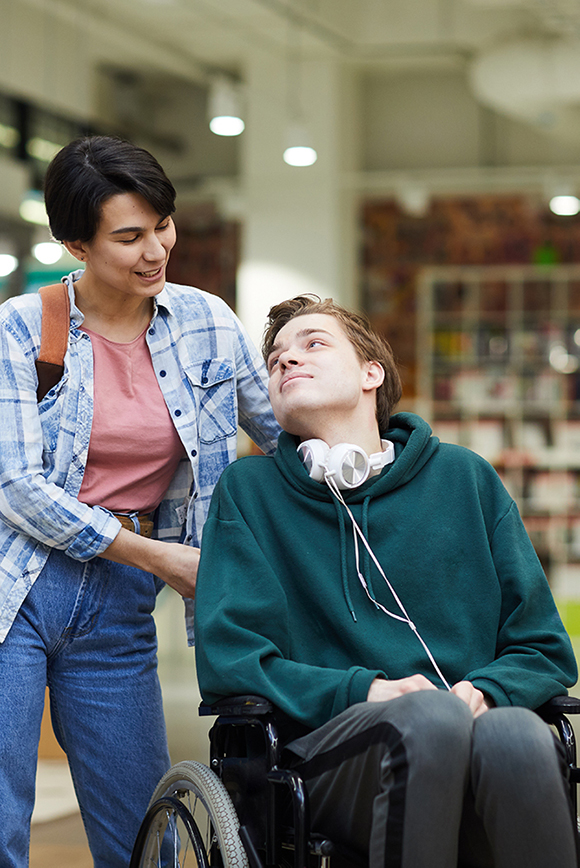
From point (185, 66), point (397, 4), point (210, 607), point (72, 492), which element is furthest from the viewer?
point (185, 66)

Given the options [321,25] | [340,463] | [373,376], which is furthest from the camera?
[321,25]

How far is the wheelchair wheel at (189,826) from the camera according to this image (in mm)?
1448

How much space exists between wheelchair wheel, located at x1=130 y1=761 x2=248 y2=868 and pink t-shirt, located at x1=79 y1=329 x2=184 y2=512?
1.50 feet

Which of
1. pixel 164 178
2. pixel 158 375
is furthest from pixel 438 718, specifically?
pixel 164 178

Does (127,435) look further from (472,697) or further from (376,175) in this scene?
(376,175)

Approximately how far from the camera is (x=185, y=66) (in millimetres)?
8898

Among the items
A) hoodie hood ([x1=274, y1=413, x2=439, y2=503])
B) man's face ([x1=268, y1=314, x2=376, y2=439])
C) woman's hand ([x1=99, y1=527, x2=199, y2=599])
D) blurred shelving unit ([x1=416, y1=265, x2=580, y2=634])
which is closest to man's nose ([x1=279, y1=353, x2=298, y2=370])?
man's face ([x1=268, y1=314, x2=376, y2=439])

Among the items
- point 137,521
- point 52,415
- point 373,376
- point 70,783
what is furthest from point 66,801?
point 373,376

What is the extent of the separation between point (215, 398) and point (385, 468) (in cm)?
34

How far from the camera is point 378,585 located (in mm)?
1668

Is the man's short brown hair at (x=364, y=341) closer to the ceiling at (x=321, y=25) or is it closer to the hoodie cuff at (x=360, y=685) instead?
the hoodie cuff at (x=360, y=685)

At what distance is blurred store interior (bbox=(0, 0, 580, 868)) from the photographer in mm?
7812

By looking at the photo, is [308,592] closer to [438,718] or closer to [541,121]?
[438,718]

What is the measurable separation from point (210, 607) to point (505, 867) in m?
0.58
